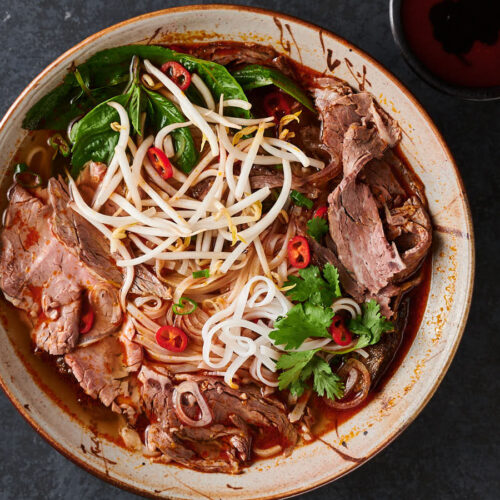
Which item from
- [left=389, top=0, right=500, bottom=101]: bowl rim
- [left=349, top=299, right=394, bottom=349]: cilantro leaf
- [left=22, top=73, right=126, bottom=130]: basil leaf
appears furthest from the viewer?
[left=349, top=299, right=394, bottom=349]: cilantro leaf

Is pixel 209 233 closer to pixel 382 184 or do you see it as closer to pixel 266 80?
pixel 266 80

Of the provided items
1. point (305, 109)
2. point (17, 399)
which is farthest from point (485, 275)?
point (17, 399)

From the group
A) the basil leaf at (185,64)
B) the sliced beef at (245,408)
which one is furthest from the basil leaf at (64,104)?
the sliced beef at (245,408)

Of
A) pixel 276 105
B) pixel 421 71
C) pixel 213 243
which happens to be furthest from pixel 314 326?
pixel 421 71

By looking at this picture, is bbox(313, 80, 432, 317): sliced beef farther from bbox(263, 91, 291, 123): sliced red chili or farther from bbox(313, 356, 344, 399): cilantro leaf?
bbox(313, 356, 344, 399): cilantro leaf

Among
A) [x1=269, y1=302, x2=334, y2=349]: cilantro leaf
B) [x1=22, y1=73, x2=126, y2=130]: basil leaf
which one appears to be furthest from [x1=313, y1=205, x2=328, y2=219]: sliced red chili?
[x1=22, y1=73, x2=126, y2=130]: basil leaf
